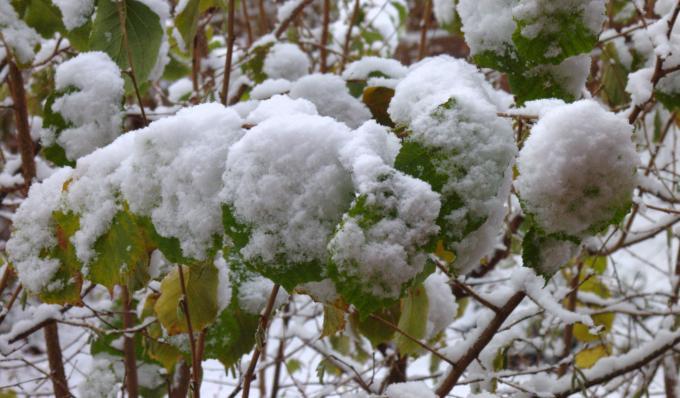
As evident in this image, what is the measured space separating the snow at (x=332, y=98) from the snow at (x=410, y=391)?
39cm

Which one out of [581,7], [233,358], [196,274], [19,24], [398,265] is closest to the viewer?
[398,265]

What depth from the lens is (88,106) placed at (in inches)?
34.9

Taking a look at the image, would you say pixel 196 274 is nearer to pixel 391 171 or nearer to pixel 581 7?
pixel 391 171

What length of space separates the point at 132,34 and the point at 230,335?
515 mm

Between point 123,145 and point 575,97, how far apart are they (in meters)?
0.50

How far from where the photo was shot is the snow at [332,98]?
0.91 meters

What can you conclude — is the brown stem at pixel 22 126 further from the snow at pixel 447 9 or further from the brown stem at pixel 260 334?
the snow at pixel 447 9

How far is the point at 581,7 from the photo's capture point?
1.96 ft

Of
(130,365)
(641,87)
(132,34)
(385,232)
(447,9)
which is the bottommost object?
(385,232)

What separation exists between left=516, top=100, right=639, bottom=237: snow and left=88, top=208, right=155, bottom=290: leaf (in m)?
0.37

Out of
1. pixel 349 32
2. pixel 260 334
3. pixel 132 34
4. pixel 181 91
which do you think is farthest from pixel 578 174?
pixel 349 32

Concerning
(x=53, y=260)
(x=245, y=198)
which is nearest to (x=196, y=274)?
(x=53, y=260)

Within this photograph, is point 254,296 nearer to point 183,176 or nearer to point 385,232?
point 183,176

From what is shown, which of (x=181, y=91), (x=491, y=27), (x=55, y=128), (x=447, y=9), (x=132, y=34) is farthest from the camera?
(x=181, y=91)
